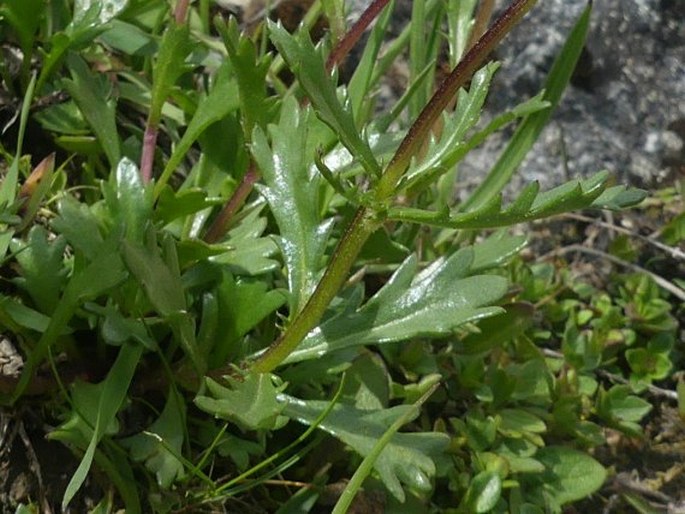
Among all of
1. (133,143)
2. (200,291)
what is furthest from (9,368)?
(133,143)

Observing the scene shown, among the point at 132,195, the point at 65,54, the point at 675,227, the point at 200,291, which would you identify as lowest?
the point at 675,227

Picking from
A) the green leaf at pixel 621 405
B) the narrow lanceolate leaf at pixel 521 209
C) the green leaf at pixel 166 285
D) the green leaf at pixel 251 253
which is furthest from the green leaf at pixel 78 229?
the green leaf at pixel 621 405

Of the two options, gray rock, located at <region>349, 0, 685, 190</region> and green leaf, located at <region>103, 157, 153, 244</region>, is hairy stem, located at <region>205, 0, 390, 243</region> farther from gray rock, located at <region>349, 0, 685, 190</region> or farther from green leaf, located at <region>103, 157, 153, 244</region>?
gray rock, located at <region>349, 0, 685, 190</region>

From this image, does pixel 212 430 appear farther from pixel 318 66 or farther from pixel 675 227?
pixel 675 227

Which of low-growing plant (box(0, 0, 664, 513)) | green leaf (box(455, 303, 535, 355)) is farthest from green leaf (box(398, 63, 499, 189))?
green leaf (box(455, 303, 535, 355))

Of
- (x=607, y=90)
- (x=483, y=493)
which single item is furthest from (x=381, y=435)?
(x=607, y=90)

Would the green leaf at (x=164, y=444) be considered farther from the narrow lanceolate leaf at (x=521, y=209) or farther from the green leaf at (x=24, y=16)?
the green leaf at (x=24, y=16)

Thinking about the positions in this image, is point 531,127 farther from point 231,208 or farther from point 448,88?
point 448,88
